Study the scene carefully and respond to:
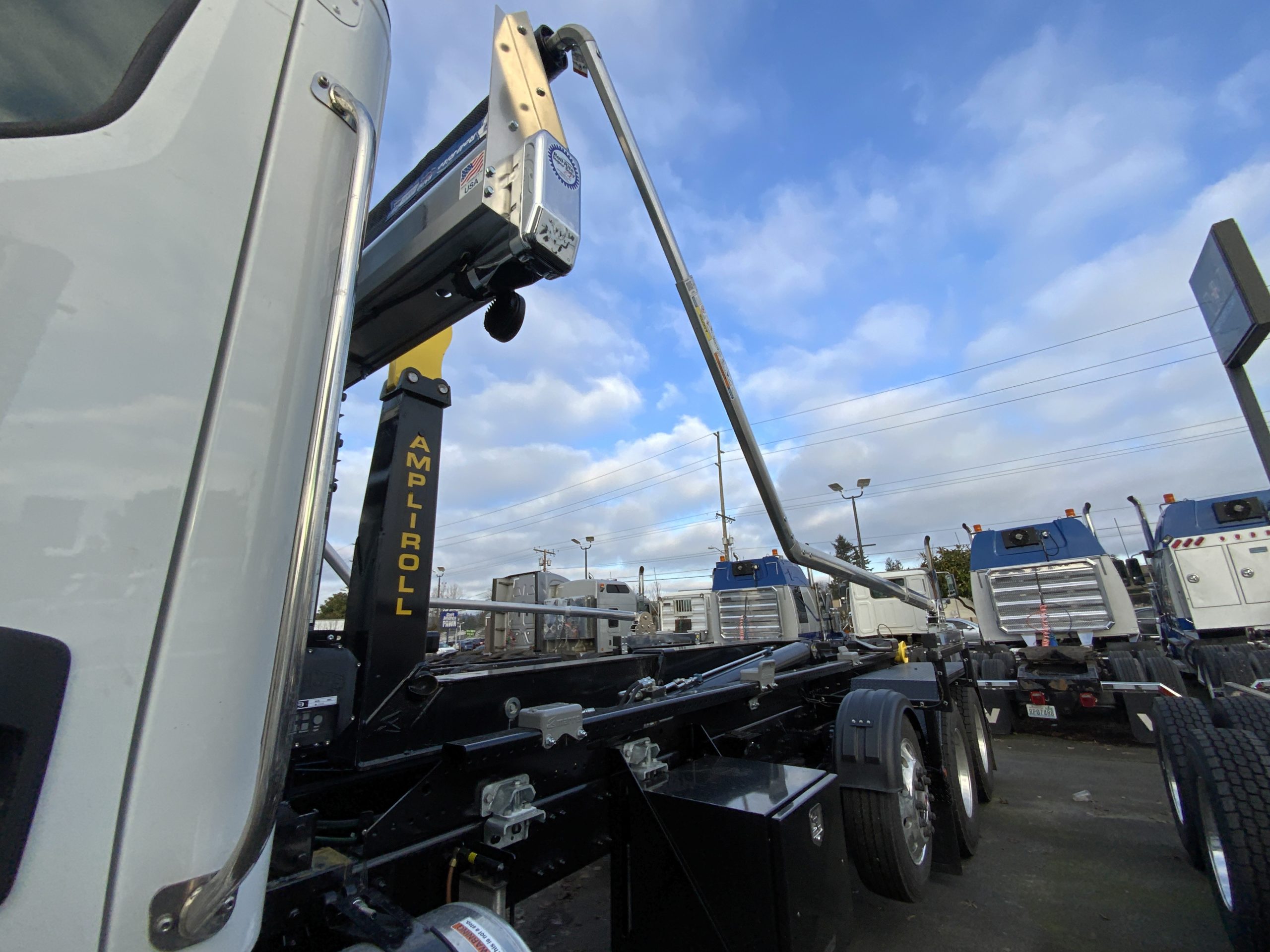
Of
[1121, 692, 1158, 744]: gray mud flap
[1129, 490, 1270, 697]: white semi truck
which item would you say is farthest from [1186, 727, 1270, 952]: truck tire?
[1129, 490, 1270, 697]: white semi truck

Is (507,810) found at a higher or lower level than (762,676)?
lower

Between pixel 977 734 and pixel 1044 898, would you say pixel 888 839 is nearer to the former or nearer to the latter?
pixel 1044 898

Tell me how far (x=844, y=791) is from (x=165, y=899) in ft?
10.5

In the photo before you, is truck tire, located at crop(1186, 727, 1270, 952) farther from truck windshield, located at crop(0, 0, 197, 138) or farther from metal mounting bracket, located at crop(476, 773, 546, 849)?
truck windshield, located at crop(0, 0, 197, 138)

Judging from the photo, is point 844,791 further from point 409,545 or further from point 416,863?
point 409,545

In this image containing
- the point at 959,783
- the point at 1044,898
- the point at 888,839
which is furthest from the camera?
the point at 959,783

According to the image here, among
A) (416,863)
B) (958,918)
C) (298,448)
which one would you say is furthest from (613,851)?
(958,918)

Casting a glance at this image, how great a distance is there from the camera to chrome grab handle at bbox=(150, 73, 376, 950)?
77 centimetres

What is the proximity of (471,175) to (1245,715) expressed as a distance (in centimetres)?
457

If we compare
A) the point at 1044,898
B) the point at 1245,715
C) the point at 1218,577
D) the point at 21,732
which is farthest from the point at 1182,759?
the point at 1218,577

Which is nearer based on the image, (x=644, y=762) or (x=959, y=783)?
(x=644, y=762)

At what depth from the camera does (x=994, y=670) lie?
24.2ft

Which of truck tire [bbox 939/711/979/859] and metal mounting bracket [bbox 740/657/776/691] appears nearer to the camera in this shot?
metal mounting bracket [bbox 740/657/776/691]

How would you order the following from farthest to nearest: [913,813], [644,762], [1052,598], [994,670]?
[1052,598] → [994,670] → [913,813] → [644,762]
